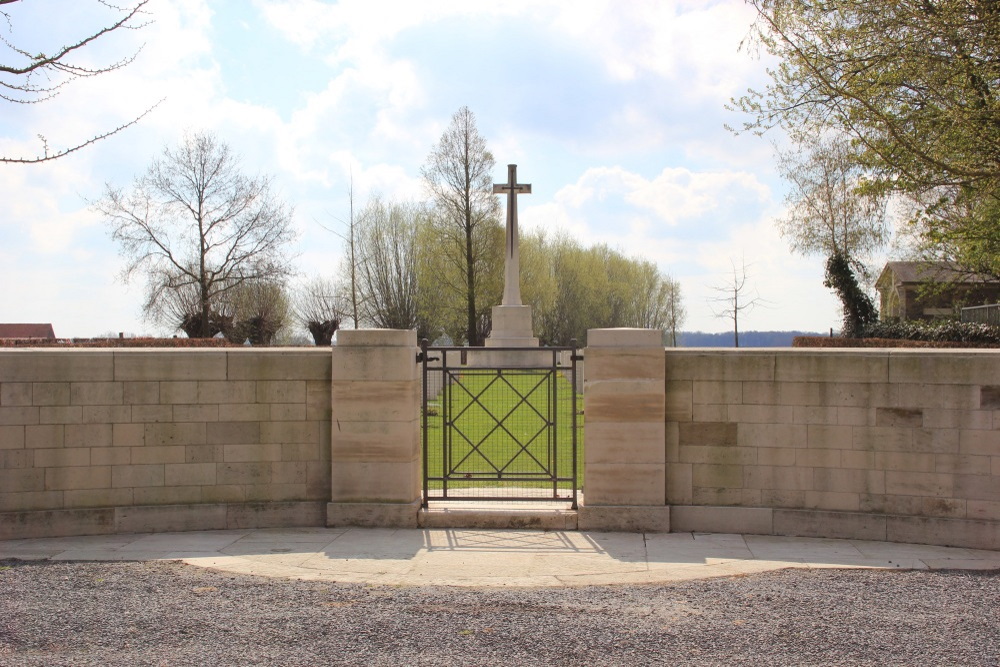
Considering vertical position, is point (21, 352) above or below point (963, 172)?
below

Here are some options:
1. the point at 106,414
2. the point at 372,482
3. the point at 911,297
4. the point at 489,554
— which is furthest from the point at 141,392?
the point at 911,297

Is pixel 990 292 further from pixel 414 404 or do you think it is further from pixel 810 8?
pixel 414 404

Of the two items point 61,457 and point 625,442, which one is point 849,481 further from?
point 61,457

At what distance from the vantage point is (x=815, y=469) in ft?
25.2

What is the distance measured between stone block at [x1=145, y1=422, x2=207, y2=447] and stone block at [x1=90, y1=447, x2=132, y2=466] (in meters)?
0.21

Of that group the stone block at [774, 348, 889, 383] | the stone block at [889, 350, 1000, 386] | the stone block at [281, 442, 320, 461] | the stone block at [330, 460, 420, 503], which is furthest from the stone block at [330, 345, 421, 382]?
the stone block at [889, 350, 1000, 386]

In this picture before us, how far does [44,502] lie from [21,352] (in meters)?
1.38

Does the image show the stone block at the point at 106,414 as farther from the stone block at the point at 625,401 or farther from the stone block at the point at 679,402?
the stone block at the point at 679,402

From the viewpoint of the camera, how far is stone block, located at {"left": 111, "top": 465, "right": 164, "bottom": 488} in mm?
7812

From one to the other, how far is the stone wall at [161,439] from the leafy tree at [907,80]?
24.8 feet

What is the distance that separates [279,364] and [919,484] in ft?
19.4

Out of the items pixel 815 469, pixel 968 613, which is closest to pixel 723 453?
pixel 815 469

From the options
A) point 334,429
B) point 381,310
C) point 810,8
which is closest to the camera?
point 334,429

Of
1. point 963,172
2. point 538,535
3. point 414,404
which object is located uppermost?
point 963,172
